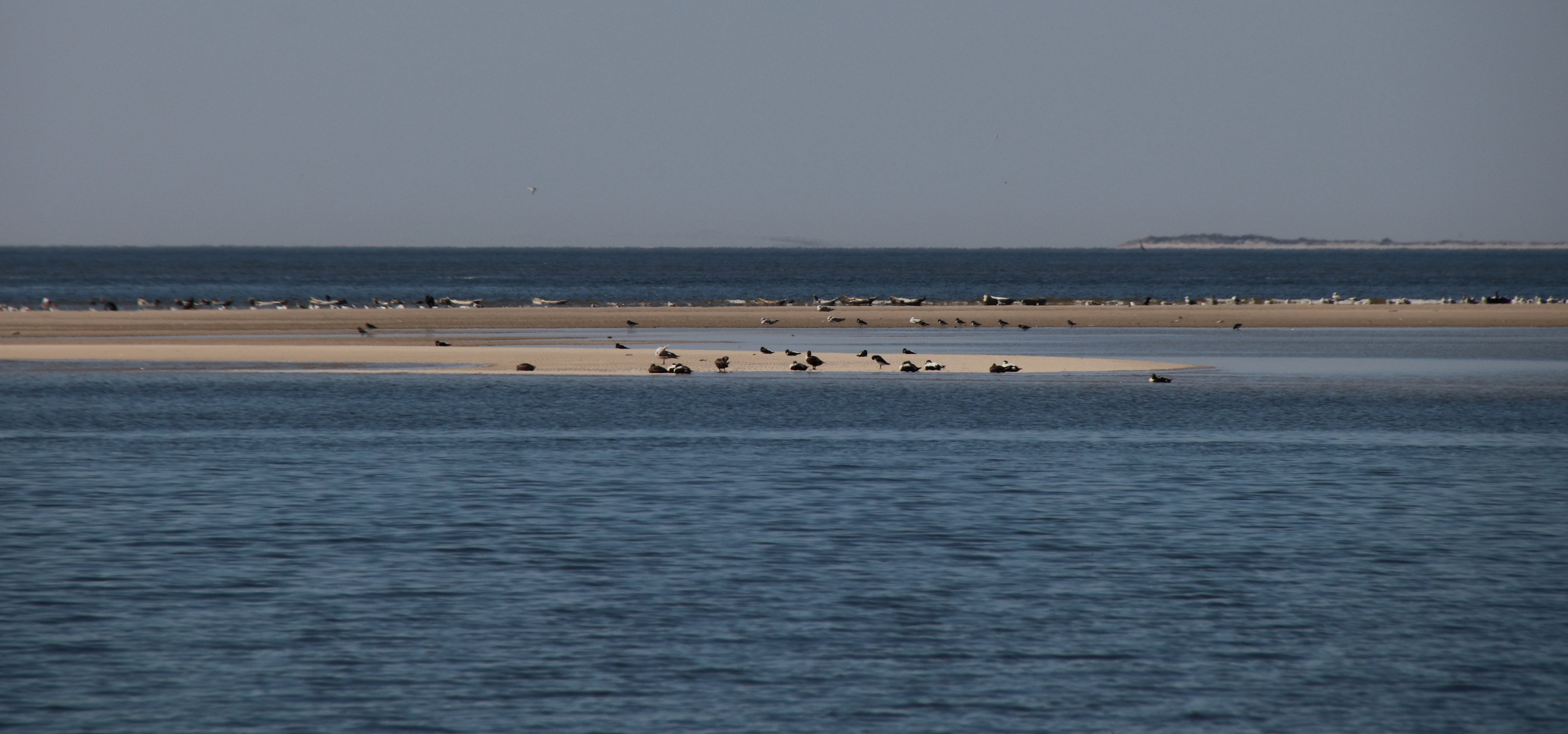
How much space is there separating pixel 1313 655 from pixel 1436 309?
61.3 m

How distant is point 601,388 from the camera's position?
32.9m

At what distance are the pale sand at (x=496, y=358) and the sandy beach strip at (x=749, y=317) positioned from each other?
25.1ft

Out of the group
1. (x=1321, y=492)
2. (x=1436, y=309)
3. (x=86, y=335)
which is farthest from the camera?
(x=1436, y=309)

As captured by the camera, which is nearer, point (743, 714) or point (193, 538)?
point (743, 714)

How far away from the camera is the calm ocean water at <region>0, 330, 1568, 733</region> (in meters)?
9.60

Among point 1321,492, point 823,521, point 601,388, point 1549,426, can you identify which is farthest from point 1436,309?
point 823,521

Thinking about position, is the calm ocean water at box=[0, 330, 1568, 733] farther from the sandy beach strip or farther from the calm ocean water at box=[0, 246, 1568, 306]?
the calm ocean water at box=[0, 246, 1568, 306]

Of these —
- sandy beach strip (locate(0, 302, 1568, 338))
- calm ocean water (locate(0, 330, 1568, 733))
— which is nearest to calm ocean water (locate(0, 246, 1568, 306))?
sandy beach strip (locate(0, 302, 1568, 338))

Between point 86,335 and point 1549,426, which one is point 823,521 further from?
→ point 86,335

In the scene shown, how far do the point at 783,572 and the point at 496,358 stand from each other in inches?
1110

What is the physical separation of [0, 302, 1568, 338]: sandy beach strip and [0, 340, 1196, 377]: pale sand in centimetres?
765

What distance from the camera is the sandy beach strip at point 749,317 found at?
176 feet

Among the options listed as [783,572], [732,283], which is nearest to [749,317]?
[783,572]

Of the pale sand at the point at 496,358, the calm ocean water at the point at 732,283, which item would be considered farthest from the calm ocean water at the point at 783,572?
the calm ocean water at the point at 732,283
